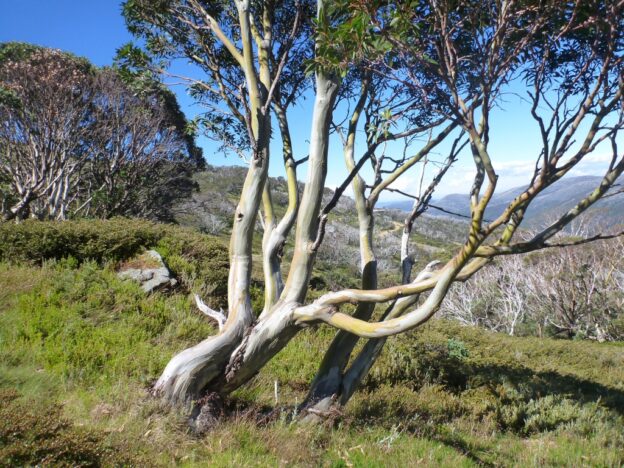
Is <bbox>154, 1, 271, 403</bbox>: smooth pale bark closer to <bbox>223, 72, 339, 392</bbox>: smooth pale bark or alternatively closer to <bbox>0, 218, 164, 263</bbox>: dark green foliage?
<bbox>223, 72, 339, 392</bbox>: smooth pale bark

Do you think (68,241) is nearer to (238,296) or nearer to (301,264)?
(238,296)

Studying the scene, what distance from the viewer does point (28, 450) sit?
2.45 meters

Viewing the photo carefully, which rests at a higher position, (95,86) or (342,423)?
(95,86)

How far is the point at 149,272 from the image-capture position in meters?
7.70

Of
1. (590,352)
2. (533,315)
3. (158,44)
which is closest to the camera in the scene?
(158,44)

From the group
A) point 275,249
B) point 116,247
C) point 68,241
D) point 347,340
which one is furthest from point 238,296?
point 68,241

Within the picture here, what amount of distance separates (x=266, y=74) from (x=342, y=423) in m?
4.10

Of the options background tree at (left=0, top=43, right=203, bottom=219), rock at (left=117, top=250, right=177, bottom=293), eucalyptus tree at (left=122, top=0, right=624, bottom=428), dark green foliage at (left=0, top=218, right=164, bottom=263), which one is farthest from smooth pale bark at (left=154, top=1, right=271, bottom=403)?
background tree at (left=0, top=43, right=203, bottom=219)

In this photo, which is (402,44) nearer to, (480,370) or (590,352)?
(480,370)

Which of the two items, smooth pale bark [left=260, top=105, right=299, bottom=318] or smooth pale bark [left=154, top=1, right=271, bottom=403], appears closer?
smooth pale bark [left=154, top=1, right=271, bottom=403]

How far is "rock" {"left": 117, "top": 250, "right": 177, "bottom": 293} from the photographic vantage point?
24.3 ft

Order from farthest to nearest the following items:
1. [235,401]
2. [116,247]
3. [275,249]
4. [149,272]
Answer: [116,247] → [149,272] → [235,401] → [275,249]

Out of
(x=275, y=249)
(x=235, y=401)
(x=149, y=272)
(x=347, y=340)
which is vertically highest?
(x=275, y=249)

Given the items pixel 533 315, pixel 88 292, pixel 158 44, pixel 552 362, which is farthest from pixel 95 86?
pixel 533 315
